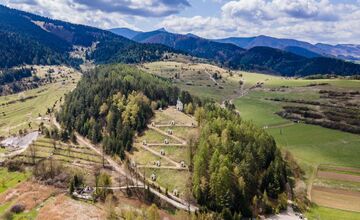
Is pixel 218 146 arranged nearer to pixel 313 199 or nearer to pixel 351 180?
pixel 313 199

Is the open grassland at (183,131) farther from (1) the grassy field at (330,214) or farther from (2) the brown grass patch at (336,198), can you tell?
(1) the grassy field at (330,214)

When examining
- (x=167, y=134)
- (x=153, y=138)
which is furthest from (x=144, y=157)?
(x=167, y=134)

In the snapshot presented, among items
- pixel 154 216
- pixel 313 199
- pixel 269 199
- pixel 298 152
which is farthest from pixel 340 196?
pixel 154 216

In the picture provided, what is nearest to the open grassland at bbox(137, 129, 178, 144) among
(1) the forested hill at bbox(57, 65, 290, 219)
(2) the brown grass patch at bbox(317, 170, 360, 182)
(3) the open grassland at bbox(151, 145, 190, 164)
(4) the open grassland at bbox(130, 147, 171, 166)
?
(3) the open grassland at bbox(151, 145, 190, 164)

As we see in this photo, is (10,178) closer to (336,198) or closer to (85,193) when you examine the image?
(85,193)

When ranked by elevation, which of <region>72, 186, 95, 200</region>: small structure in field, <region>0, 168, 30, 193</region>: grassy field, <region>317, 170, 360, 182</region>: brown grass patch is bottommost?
<region>0, 168, 30, 193</region>: grassy field

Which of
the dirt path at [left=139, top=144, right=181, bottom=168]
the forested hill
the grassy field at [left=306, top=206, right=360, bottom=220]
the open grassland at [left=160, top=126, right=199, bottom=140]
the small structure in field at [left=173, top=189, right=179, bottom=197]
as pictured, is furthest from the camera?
the open grassland at [left=160, top=126, right=199, bottom=140]

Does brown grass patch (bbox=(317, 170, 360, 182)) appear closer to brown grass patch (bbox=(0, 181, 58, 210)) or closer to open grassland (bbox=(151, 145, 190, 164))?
open grassland (bbox=(151, 145, 190, 164))
